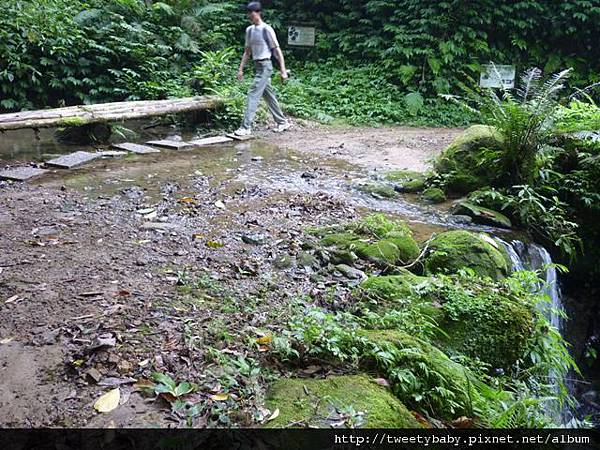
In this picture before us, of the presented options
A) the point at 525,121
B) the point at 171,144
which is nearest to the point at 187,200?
the point at 171,144

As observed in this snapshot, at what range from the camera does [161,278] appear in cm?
408

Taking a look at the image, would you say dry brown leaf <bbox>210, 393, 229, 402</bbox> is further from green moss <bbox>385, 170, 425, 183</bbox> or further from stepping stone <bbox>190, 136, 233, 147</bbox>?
stepping stone <bbox>190, 136, 233, 147</bbox>

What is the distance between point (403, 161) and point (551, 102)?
2.90 m

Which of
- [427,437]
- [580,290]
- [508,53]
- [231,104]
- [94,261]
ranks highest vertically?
[508,53]

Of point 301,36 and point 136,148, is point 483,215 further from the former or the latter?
point 301,36

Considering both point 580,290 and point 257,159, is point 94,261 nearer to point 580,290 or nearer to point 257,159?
point 257,159

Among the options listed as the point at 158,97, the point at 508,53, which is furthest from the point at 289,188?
the point at 508,53

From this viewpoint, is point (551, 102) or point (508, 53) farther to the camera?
point (508, 53)

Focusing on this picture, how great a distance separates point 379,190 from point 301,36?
32.8 ft

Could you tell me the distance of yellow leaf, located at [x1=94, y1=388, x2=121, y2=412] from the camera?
2.53 metres

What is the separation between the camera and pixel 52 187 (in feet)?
21.2

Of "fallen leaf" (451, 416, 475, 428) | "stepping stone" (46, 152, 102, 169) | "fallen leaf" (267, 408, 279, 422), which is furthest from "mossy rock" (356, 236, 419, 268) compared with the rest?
"stepping stone" (46, 152, 102, 169)

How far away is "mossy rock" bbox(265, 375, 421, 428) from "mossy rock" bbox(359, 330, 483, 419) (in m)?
0.14

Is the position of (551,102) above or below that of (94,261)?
above
